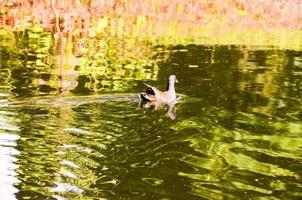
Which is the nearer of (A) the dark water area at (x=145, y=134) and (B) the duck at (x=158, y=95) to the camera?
(A) the dark water area at (x=145, y=134)

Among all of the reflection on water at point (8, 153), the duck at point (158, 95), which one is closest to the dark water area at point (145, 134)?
the reflection on water at point (8, 153)

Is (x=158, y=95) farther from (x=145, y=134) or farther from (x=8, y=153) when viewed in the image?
(x=8, y=153)

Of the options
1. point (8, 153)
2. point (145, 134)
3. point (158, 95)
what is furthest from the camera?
Answer: point (158, 95)

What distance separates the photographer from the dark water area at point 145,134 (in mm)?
8133

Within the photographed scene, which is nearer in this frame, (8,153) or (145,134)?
(8,153)

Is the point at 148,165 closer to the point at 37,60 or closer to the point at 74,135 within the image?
the point at 74,135

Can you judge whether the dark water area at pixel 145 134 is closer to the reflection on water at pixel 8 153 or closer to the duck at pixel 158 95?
the reflection on water at pixel 8 153

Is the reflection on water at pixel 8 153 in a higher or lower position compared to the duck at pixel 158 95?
lower

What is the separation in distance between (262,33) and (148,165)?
16.9m

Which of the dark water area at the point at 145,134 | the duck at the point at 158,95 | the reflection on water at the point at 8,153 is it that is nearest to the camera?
the reflection on water at the point at 8,153

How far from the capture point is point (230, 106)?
12391 mm

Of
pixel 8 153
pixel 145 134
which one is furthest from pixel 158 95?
pixel 8 153

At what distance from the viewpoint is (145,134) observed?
10008 millimetres

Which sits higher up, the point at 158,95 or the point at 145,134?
the point at 158,95
